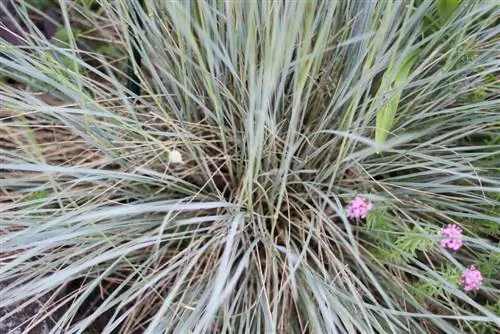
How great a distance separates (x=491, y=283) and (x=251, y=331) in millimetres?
401

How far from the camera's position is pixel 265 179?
3.04ft

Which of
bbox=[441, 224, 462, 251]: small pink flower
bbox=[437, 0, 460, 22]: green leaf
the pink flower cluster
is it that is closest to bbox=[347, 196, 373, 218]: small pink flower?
the pink flower cluster

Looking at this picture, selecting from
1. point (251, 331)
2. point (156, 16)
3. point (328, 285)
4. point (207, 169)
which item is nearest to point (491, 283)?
point (328, 285)

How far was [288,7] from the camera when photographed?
30.2 inches

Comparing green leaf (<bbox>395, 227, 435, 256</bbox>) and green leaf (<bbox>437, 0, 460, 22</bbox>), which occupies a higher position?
green leaf (<bbox>437, 0, 460, 22</bbox>)

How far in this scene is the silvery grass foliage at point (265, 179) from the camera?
0.84 meters

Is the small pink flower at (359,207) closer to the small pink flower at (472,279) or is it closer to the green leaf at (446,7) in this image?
the small pink flower at (472,279)

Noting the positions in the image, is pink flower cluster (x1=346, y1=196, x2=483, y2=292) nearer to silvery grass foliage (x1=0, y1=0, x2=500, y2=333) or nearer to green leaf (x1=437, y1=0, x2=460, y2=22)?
silvery grass foliage (x1=0, y1=0, x2=500, y2=333)

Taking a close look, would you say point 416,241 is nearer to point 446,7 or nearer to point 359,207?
point 359,207

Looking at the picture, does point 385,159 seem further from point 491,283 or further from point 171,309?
point 171,309

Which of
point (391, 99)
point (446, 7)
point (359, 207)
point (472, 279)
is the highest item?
point (446, 7)

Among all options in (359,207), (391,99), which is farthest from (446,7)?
(359,207)

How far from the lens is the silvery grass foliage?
842 millimetres

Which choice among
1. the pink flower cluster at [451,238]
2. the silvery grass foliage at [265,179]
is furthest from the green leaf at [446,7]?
the pink flower cluster at [451,238]
